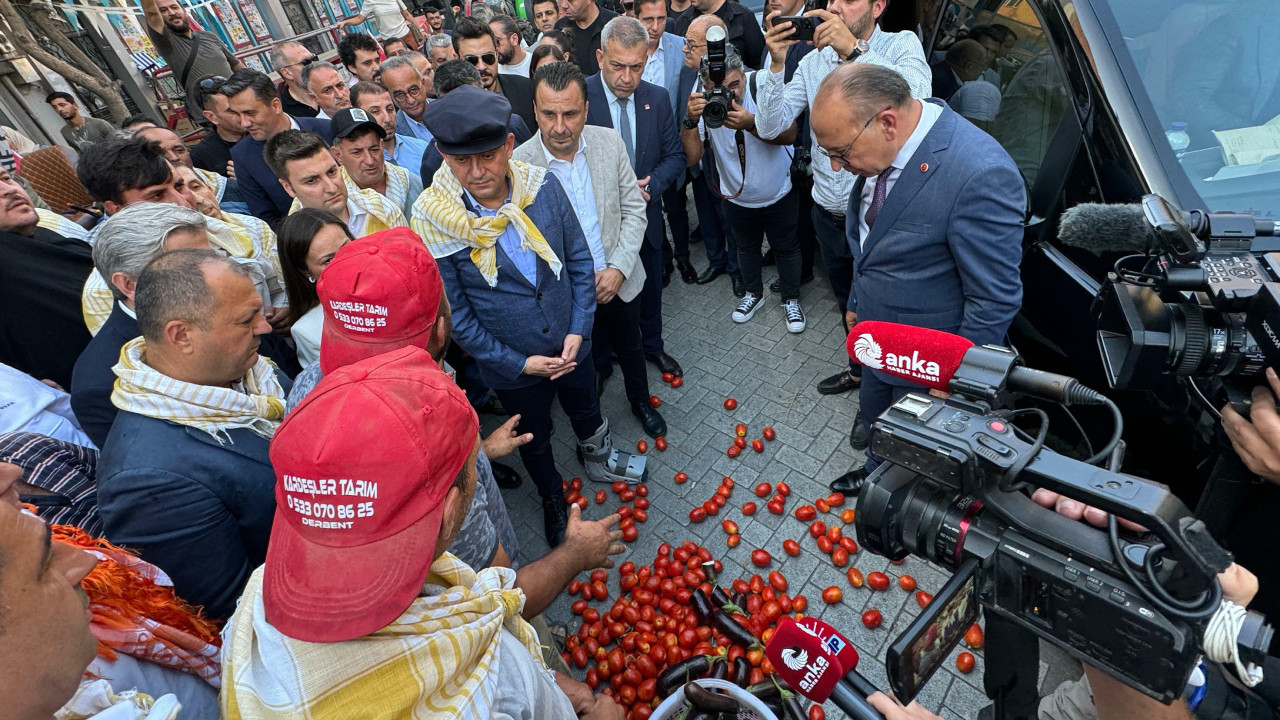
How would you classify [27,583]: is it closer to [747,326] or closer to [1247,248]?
[1247,248]

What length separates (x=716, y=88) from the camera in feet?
12.9

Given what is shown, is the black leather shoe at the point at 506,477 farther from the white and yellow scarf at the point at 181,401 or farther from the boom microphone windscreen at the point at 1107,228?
the boom microphone windscreen at the point at 1107,228

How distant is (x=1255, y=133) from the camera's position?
2209mm

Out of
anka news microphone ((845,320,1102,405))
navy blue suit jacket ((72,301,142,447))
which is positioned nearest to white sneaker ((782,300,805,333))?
anka news microphone ((845,320,1102,405))

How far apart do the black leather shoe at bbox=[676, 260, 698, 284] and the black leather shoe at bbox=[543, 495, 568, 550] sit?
270cm

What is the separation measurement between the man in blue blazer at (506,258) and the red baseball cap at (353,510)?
1645 millimetres

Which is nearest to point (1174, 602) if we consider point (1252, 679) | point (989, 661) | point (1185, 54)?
point (1252, 679)

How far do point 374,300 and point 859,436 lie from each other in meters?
2.85

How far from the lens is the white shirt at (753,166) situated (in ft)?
13.5

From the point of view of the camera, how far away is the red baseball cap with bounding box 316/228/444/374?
6.69ft

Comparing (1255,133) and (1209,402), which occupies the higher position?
(1255,133)

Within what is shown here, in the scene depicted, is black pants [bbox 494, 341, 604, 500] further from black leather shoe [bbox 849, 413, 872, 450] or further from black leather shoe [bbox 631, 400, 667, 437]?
black leather shoe [bbox 849, 413, 872, 450]

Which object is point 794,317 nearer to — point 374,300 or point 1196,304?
point 1196,304

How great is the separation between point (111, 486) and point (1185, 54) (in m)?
4.00
